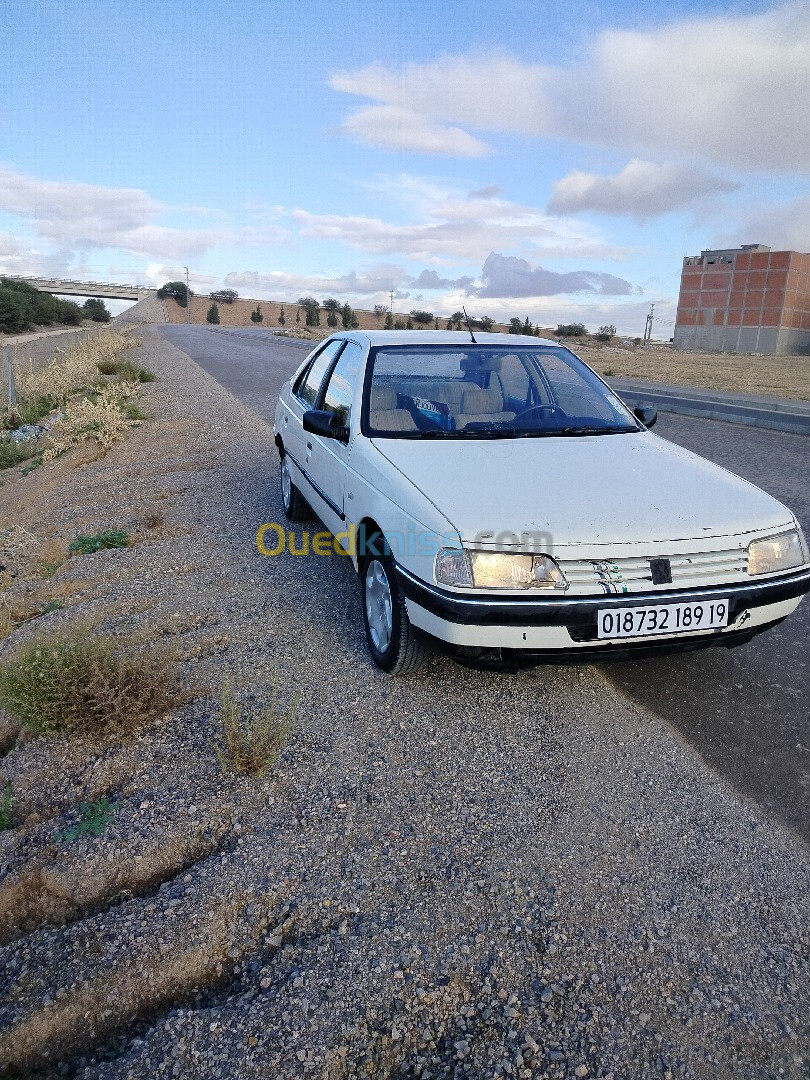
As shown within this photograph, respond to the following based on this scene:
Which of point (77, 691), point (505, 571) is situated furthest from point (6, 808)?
point (505, 571)

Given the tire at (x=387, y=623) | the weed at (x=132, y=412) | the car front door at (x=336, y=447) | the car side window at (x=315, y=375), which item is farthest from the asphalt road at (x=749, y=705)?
the weed at (x=132, y=412)

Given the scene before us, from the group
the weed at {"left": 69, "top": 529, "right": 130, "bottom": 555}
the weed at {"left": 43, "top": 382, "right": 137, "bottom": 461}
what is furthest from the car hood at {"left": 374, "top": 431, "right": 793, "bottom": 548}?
the weed at {"left": 43, "top": 382, "right": 137, "bottom": 461}

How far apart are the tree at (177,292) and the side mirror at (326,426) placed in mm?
118710

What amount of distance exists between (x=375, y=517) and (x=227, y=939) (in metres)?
1.88

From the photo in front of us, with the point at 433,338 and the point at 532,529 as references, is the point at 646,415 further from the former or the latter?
the point at 532,529

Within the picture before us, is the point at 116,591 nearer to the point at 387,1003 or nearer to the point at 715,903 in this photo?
the point at 387,1003

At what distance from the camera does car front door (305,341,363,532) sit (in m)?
4.17

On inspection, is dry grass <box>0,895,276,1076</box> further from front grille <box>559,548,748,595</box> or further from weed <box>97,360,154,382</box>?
weed <box>97,360,154,382</box>

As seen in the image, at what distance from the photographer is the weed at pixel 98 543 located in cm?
560

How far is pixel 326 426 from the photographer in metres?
4.12

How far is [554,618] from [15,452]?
974cm

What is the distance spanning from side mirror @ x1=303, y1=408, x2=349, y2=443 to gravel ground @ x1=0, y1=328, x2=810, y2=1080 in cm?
118

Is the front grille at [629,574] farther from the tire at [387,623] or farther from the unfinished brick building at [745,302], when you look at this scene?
the unfinished brick building at [745,302]

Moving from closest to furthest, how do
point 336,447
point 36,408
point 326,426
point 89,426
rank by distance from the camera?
point 326,426 < point 336,447 < point 89,426 < point 36,408
